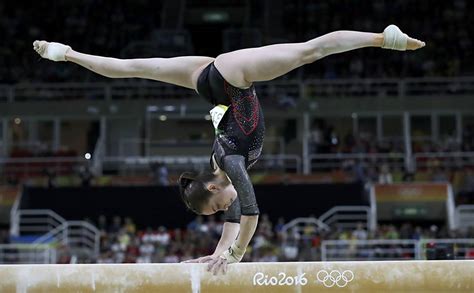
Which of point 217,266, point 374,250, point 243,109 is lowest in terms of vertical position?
point 217,266

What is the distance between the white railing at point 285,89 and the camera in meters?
24.0

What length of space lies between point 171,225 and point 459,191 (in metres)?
7.40

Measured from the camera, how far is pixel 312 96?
24.2 meters

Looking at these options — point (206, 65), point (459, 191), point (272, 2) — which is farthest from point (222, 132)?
point (272, 2)

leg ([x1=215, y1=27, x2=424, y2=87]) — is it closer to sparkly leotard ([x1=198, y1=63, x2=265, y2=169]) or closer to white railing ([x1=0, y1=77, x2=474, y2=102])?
sparkly leotard ([x1=198, y1=63, x2=265, y2=169])

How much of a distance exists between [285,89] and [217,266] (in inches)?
751

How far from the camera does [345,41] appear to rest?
19.1 ft

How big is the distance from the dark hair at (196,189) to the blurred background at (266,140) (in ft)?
34.1

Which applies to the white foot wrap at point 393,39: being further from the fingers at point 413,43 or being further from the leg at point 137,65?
the leg at point 137,65

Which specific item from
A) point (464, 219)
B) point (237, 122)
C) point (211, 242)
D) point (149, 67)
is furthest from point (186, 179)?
point (464, 219)

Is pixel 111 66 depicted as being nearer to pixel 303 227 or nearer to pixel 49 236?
pixel 49 236

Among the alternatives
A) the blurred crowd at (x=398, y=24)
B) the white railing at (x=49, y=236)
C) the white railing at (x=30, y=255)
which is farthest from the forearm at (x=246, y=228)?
the blurred crowd at (x=398, y=24)

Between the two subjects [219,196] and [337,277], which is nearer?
[337,277]

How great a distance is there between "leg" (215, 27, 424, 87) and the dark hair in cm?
74
